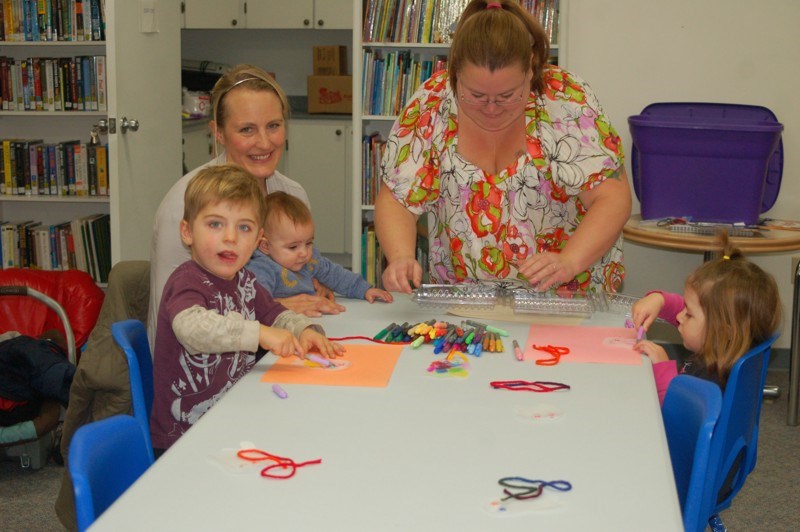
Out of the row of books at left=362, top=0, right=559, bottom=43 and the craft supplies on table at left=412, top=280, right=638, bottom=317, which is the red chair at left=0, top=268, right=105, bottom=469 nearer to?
the craft supplies on table at left=412, top=280, right=638, bottom=317

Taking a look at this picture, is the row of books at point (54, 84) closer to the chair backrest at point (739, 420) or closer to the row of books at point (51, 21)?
the row of books at point (51, 21)

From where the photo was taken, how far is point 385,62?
13.9 ft

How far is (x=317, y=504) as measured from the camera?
1.12m

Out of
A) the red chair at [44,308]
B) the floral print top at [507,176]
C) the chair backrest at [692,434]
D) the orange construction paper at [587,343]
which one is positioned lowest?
the red chair at [44,308]

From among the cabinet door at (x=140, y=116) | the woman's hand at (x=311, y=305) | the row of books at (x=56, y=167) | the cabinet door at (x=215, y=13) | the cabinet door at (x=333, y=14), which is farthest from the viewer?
the cabinet door at (x=215, y=13)

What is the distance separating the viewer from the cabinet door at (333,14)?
6172mm

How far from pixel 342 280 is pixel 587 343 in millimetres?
676

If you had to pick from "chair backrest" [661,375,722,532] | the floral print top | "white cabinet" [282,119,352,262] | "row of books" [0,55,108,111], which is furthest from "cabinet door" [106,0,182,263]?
"chair backrest" [661,375,722,532]

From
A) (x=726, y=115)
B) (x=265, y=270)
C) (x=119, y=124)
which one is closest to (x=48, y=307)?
(x=119, y=124)

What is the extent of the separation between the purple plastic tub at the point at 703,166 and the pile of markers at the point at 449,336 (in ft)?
6.48

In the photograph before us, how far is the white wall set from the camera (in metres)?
4.03

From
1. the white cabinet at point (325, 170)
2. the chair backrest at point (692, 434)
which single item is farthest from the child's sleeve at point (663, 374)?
the white cabinet at point (325, 170)

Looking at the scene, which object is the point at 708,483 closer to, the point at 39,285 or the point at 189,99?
the point at 39,285

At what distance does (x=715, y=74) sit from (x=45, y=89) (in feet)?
10.1
